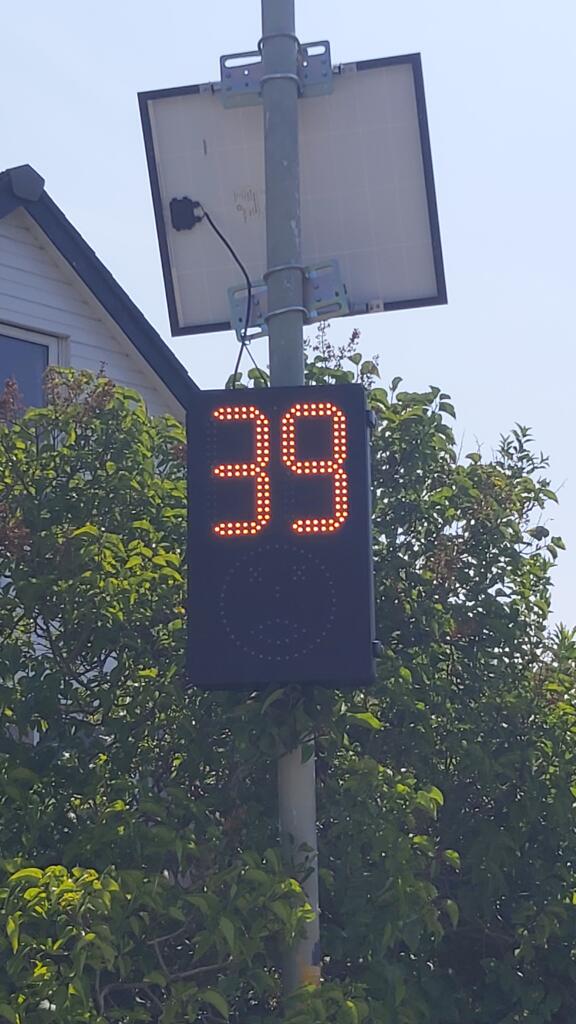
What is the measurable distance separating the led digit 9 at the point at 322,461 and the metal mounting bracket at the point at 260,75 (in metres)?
1.82

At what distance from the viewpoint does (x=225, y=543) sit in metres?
5.36

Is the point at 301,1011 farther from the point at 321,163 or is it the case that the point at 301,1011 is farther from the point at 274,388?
the point at 321,163

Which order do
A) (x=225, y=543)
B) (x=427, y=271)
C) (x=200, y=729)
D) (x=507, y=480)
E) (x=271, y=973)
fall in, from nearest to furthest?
1. (x=225, y=543)
2. (x=271, y=973)
3. (x=200, y=729)
4. (x=427, y=271)
5. (x=507, y=480)

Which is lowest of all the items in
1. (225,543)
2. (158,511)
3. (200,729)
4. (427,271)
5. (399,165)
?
(200,729)

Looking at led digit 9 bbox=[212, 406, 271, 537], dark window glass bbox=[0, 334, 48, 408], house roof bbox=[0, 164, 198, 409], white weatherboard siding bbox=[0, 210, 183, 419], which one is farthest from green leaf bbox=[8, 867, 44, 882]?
house roof bbox=[0, 164, 198, 409]

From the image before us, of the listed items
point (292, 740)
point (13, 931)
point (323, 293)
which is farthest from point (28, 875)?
point (323, 293)

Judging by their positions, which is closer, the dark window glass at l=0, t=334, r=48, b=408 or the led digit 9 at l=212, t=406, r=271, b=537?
the led digit 9 at l=212, t=406, r=271, b=537

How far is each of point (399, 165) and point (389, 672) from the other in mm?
2363

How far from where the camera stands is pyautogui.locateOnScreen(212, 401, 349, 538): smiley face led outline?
209 inches

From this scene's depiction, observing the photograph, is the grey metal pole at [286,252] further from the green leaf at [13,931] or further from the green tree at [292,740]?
the green leaf at [13,931]

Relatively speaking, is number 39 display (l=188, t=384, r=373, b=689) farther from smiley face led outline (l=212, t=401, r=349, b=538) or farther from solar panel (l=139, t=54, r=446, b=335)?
solar panel (l=139, t=54, r=446, b=335)

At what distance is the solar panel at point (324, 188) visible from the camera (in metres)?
6.94

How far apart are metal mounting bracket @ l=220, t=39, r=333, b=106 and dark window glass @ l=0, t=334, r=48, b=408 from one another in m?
6.48

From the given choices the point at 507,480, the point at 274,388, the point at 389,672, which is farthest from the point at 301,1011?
the point at 507,480
